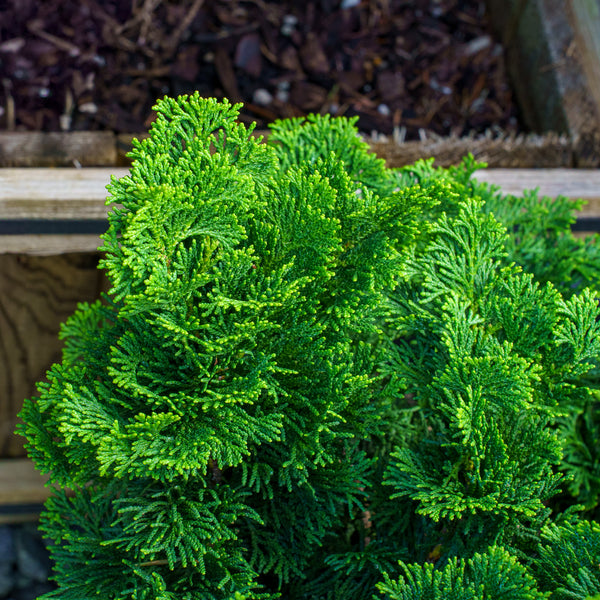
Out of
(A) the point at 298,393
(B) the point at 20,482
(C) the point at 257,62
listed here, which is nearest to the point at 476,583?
(A) the point at 298,393

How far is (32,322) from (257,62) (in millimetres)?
1555

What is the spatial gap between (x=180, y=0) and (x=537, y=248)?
89.0 inches

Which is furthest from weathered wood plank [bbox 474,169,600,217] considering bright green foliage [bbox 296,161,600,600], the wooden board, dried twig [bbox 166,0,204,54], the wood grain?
dried twig [bbox 166,0,204,54]

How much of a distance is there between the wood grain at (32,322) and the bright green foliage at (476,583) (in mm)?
1551

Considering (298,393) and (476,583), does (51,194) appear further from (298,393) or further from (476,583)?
(476,583)

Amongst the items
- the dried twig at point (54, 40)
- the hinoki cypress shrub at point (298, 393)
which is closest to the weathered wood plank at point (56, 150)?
the hinoki cypress shrub at point (298, 393)

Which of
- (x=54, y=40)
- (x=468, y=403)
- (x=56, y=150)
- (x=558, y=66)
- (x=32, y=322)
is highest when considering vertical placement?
(x=54, y=40)

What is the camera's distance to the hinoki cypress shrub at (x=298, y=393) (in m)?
1.09

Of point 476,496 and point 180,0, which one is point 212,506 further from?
point 180,0

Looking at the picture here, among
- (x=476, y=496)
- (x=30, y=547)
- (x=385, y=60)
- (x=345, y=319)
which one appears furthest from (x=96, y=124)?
(x=476, y=496)

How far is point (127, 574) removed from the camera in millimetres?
1272

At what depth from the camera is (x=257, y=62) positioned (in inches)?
112

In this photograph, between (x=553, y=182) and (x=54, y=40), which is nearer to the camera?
(x=553, y=182)

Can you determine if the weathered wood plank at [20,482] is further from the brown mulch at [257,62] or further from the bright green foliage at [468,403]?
the brown mulch at [257,62]
